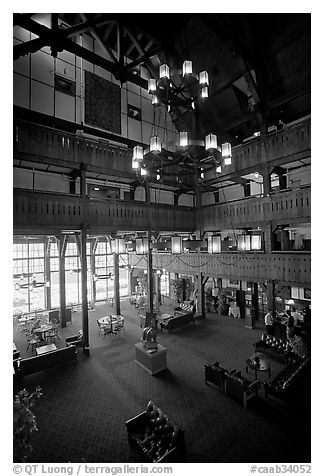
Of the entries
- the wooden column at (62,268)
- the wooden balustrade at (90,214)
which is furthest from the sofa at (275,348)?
the wooden column at (62,268)

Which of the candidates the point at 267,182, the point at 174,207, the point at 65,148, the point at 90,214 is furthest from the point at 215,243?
the point at 65,148

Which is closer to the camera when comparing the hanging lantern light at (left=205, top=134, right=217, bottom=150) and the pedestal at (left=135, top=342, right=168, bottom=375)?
the hanging lantern light at (left=205, top=134, right=217, bottom=150)

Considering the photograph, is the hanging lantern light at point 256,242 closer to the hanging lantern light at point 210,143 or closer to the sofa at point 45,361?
the hanging lantern light at point 210,143

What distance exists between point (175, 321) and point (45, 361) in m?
6.23

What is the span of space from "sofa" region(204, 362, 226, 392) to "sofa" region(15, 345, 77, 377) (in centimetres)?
518

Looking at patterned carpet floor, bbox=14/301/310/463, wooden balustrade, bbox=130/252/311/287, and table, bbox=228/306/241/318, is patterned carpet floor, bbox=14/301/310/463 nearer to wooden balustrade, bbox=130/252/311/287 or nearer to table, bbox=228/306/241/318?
wooden balustrade, bbox=130/252/311/287

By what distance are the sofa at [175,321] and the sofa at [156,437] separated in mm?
6639

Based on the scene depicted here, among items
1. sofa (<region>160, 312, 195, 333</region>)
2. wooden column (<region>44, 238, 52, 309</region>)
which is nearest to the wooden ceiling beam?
wooden column (<region>44, 238, 52, 309</region>)

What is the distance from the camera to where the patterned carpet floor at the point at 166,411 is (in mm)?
5043

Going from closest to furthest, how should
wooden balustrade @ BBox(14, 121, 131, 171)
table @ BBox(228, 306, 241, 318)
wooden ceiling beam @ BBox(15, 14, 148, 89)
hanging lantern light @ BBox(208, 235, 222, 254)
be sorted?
hanging lantern light @ BBox(208, 235, 222, 254)
wooden ceiling beam @ BBox(15, 14, 148, 89)
wooden balustrade @ BBox(14, 121, 131, 171)
table @ BBox(228, 306, 241, 318)

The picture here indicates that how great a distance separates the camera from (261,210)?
427 inches

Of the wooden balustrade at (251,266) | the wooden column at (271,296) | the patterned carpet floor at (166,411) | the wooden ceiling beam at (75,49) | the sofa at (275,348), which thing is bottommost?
the patterned carpet floor at (166,411)

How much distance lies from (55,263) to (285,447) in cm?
1653

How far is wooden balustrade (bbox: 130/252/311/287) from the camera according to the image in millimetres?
9406
